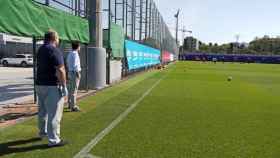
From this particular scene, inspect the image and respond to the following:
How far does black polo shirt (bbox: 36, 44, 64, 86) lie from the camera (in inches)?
272

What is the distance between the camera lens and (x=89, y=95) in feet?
49.4

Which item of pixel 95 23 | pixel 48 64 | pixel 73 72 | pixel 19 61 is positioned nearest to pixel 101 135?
pixel 48 64

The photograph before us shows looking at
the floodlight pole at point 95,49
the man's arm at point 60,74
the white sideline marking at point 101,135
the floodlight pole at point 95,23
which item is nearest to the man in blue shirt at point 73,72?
the white sideline marking at point 101,135

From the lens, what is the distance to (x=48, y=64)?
6.94 m

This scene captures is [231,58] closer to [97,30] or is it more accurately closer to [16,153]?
[97,30]

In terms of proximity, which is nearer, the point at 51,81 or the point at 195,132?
the point at 51,81

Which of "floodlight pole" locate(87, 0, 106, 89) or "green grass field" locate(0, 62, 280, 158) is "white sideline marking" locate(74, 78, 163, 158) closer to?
"green grass field" locate(0, 62, 280, 158)

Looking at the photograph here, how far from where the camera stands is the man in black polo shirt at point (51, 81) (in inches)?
273

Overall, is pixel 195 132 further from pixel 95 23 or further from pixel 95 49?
pixel 95 23

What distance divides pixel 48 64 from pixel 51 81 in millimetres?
290

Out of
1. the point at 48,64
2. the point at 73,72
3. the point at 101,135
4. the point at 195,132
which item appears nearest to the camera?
the point at 48,64

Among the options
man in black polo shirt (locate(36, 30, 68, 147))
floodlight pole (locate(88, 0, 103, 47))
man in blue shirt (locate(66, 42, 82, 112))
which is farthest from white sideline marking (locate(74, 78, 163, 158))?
floodlight pole (locate(88, 0, 103, 47))

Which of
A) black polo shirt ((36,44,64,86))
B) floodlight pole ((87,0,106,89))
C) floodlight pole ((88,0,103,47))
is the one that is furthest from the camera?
floodlight pole ((88,0,103,47))

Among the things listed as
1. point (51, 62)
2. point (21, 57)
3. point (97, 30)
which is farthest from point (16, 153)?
point (21, 57)
